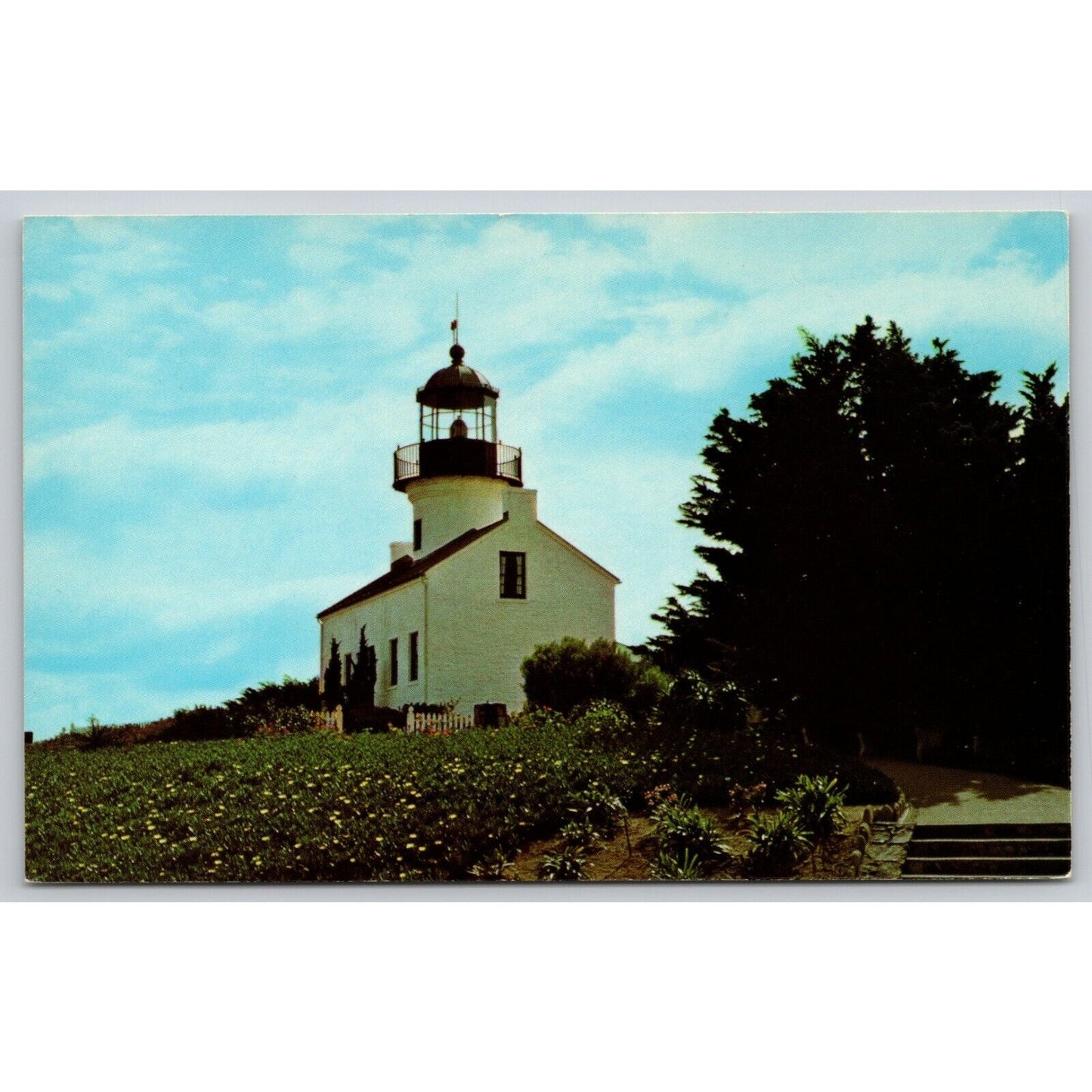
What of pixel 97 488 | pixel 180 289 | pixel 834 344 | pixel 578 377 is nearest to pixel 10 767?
pixel 97 488

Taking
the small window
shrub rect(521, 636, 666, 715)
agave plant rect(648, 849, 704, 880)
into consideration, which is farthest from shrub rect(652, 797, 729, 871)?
the small window

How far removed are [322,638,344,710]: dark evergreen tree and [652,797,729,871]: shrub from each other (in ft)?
8.68

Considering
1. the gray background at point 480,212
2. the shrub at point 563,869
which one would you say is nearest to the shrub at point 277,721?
the gray background at point 480,212

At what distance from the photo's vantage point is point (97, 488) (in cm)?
964

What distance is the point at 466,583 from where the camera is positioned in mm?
10344

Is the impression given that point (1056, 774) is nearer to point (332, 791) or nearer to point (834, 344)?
point (834, 344)

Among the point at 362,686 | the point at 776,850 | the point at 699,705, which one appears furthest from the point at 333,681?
the point at 776,850

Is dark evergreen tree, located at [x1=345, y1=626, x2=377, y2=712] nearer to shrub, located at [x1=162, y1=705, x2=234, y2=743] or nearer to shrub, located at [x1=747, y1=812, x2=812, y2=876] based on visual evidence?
shrub, located at [x1=162, y1=705, x2=234, y2=743]

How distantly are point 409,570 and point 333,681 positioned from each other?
104 cm

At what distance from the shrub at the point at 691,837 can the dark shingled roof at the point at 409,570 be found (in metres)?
2.61

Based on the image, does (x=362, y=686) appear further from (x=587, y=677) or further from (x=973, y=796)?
(x=973, y=796)

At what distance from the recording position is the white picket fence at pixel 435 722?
9984 millimetres

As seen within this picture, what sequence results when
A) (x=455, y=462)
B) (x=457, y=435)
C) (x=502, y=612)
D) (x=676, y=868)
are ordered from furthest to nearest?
(x=502, y=612), (x=455, y=462), (x=457, y=435), (x=676, y=868)

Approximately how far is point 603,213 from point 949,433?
10.4 ft
